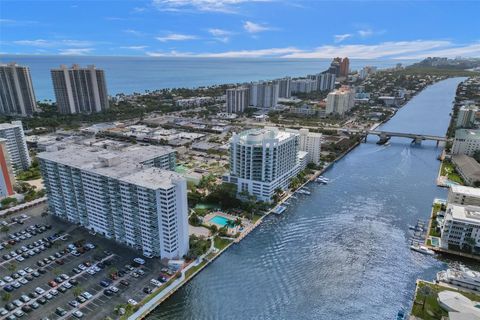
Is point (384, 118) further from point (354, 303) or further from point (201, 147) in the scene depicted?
point (354, 303)

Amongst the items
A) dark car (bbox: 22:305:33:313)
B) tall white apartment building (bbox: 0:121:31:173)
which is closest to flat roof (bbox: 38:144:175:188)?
dark car (bbox: 22:305:33:313)

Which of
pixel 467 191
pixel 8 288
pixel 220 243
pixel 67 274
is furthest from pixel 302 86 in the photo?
pixel 8 288

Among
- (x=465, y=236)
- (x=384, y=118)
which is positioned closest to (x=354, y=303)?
(x=465, y=236)

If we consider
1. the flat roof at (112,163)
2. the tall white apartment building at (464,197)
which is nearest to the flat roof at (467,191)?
the tall white apartment building at (464,197)

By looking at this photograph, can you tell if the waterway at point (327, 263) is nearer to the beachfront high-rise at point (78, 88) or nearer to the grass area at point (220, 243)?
the grass area at point (220, 243)

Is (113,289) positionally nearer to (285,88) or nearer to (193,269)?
(193,269)

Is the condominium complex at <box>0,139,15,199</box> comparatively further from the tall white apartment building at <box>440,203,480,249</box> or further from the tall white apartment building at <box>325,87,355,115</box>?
the tall white apartment building at <box>325,87,355,115</box>
